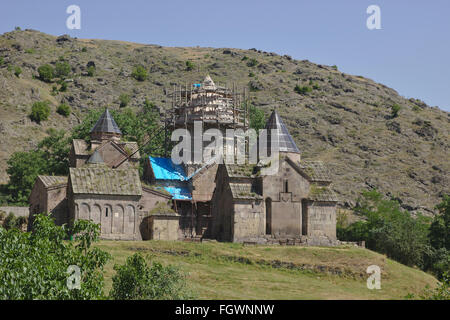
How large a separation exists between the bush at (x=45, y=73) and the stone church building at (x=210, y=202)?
186 ft

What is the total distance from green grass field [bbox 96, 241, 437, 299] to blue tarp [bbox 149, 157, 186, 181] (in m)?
10.6

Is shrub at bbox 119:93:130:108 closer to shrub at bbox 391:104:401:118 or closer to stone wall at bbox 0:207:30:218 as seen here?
shrub at bbox 391:104:401:118

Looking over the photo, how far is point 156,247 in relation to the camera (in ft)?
116

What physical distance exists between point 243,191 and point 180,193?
717cm

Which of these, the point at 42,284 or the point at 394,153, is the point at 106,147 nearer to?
the point at 42,284

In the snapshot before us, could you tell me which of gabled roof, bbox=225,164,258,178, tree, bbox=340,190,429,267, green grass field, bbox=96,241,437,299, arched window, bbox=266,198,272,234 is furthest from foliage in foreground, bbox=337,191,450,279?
gabled roof, bbox=225,164,258,178

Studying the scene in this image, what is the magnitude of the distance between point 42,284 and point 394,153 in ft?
232

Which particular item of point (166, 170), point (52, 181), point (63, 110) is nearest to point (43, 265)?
point (52, 181)

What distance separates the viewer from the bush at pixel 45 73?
9851cm

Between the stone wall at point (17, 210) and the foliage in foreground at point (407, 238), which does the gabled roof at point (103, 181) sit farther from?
the foliage in foreground at point (407, 238)

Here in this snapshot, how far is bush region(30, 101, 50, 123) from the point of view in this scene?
3228 inches

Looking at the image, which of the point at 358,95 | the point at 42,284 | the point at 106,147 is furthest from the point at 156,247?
the point at 358,95

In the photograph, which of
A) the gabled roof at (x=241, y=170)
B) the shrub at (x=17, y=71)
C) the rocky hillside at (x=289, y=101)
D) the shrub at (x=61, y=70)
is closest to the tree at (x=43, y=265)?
the gabled roof at (x=241, y=170)
